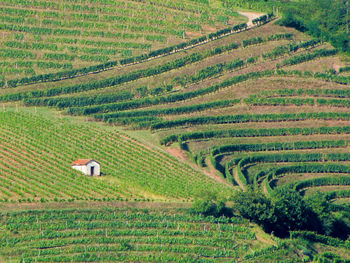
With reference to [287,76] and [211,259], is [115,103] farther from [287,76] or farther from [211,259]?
[211,259]

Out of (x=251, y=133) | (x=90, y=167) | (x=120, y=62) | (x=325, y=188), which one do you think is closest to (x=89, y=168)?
(x=90, y=167)

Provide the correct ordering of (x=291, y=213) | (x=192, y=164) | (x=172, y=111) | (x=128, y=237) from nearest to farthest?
1. (x=128, y=237)
2. (x=291, y=213)
3. (x=192, y=164)
4. (x=172, y=111)

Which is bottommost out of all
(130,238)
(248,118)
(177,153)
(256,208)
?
(130,238)

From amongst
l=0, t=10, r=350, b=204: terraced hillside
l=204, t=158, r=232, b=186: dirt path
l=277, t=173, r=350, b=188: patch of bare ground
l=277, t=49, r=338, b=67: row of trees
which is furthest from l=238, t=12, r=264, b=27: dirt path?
l=204, t=158, r=232, b=186: dirt path

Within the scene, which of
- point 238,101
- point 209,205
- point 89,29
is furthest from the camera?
point 89,29

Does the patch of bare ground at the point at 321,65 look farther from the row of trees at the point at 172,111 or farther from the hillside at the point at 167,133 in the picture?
the row of trees at the point at 172,111

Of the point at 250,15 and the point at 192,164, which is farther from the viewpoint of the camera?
the point at 250,15

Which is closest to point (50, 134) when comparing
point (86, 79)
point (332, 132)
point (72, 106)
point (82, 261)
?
point (72, 106)

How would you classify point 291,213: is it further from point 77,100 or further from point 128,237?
point 77,100
